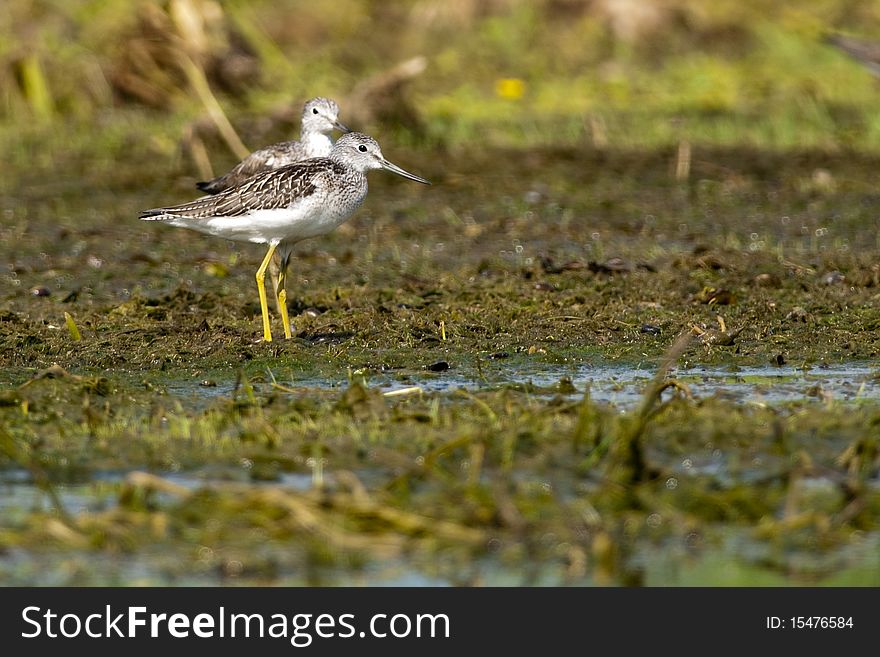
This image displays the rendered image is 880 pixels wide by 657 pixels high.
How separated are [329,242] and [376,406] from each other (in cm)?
496

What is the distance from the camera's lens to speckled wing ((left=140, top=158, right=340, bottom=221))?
8258 millimetres

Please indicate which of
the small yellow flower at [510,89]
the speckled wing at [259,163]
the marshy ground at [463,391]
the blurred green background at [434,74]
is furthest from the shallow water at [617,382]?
the small yellow flower at [510,89]

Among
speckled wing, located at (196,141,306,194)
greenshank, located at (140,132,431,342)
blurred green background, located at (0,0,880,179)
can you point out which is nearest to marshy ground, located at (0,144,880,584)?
greenshank, located at (140,132,431,342)

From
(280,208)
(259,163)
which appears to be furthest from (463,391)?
(259,163)

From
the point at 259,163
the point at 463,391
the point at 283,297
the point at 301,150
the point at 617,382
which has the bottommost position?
the point at 463,391

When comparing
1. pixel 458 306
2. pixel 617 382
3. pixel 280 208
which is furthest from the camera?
pixel 458 306

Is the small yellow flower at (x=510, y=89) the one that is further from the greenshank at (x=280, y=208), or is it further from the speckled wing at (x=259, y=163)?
the greenshank at (x=280, y=208)

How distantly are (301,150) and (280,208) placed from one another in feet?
4.98

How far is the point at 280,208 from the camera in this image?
324 inches

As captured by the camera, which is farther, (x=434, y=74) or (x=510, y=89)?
(x=434, y=74)

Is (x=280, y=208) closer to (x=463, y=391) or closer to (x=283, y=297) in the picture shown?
(x=283, y=297)

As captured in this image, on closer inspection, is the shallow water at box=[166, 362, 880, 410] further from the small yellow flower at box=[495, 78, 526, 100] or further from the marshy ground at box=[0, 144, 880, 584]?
the small yellow flower at box=[495, 78, 526, 100]
